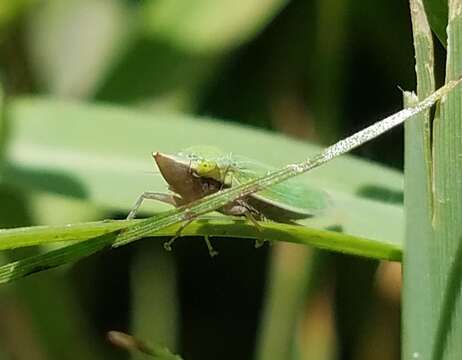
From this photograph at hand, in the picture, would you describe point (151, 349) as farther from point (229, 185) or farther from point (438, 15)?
A: point (438, 15)

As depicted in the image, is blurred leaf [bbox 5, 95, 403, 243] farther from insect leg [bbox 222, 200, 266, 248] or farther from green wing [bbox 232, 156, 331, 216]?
insect leg [bbox 222, 200, 266, 248]

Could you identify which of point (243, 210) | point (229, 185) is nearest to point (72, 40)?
point (229, 185)

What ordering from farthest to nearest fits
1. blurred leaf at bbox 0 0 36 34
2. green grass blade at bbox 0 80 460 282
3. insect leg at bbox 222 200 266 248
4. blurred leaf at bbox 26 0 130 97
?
1. blurred leaf at bbox 26 0 130 97
2. blurred leaf at bbox 0 0 36 34
3. insect leg at bbox 222 200 266 248
4. green grass blade at bbox 0 80 460 282

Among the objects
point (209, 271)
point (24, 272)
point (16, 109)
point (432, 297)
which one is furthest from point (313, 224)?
point (209, 271)

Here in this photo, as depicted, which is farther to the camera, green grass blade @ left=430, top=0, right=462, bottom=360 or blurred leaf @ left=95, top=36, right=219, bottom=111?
blurred leaf @ left=95, top=36, right=219, bottom=111

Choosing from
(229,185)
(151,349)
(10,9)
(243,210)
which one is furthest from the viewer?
(10,9)

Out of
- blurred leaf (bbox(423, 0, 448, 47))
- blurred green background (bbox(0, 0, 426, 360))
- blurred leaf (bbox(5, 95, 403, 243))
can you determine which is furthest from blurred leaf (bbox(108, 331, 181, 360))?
blurred green background (bbox(0, 0, 426, 360))
